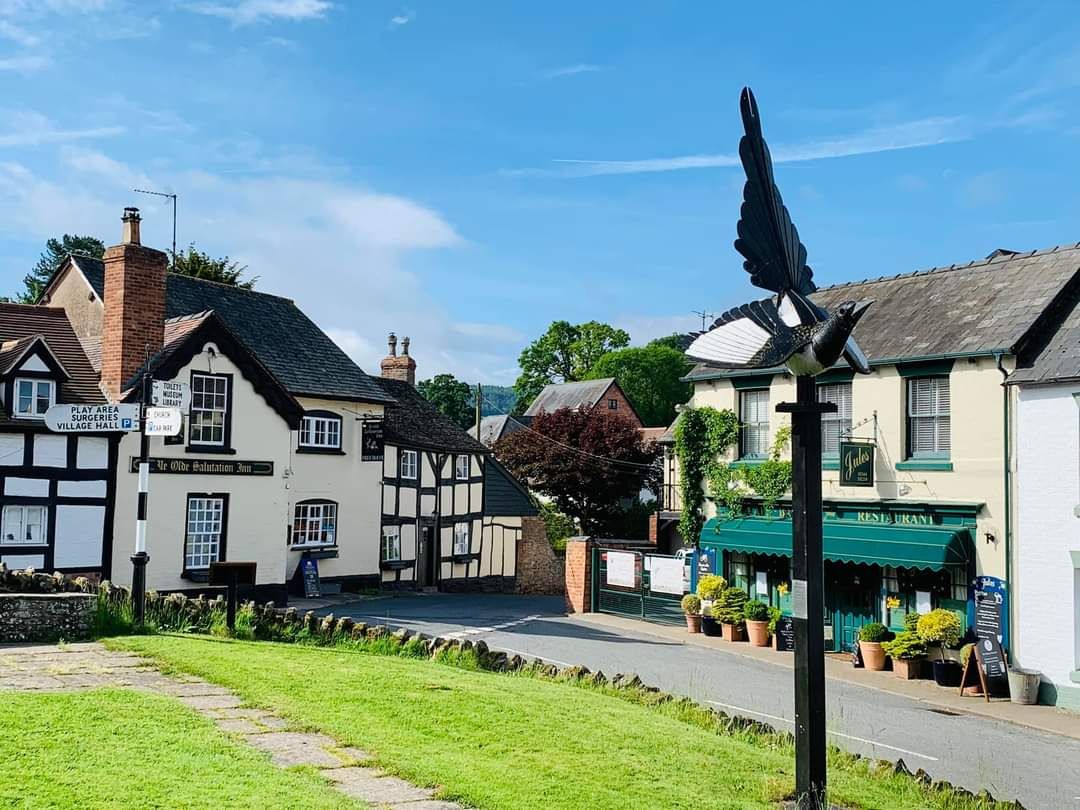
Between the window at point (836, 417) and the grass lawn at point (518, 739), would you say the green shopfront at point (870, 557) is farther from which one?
the grass lawn at point (518, 739)

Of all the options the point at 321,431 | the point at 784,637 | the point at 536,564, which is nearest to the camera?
the point at 784,637

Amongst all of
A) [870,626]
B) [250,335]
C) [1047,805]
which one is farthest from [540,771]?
[250,335]

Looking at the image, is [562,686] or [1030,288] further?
[1030,288]

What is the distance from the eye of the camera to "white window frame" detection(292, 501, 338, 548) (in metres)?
29.7

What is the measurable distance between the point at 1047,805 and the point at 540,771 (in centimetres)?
633

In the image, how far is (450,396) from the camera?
102812 mm

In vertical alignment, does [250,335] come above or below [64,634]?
above

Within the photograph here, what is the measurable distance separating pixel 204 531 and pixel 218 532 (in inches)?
14.8

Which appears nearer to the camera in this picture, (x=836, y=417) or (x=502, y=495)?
(x=836, y=417)

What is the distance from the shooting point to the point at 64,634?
13.2m

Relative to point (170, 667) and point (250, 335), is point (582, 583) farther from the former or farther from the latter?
point (170, 667)

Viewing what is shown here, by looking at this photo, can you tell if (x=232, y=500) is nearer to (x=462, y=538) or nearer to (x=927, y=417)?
(x=462, y=538)

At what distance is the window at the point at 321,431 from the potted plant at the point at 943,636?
18.2m

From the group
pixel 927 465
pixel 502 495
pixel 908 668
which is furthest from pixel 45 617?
pixel 502 495
